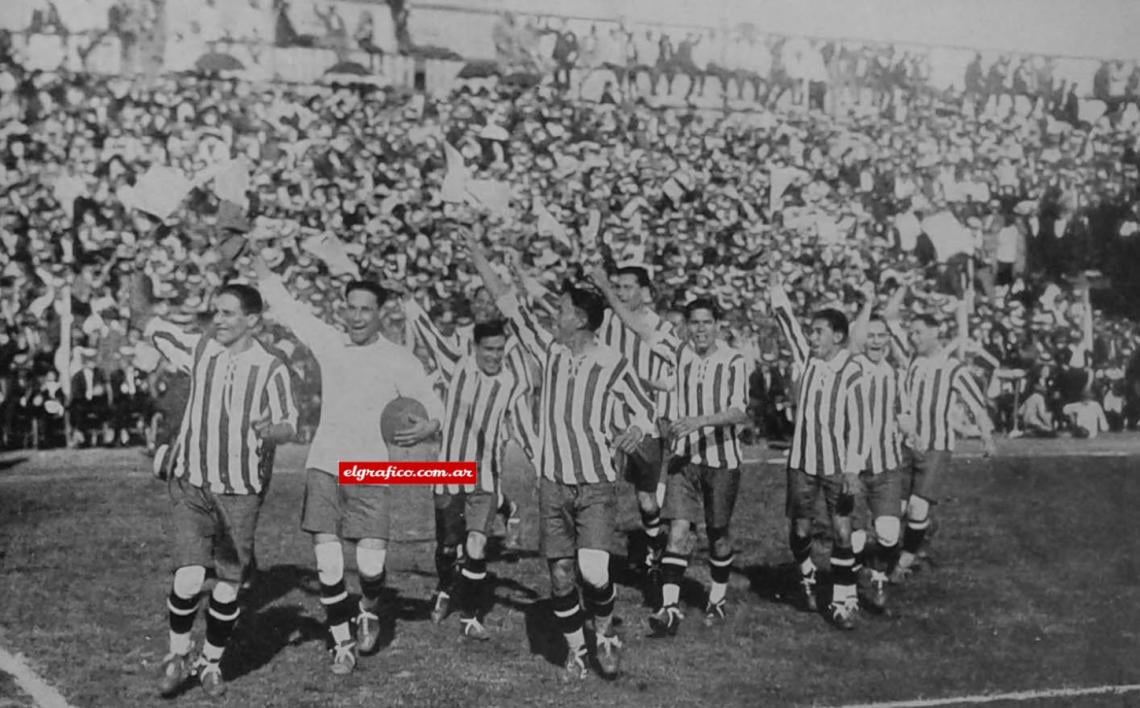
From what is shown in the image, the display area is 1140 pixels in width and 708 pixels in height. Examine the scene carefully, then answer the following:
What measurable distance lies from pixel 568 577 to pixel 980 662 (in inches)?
69.2

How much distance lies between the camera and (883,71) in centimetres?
733

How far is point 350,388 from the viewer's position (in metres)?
4.61

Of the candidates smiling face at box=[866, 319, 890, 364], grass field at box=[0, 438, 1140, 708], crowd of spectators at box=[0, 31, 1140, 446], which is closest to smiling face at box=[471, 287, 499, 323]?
crowd of spectators at box=[0, 31, 1140, 446]

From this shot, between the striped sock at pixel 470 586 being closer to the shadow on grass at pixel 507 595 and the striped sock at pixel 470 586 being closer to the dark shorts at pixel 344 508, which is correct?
the shadow on grass at pixel 507 595

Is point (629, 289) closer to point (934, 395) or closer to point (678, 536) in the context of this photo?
point (678, 536)

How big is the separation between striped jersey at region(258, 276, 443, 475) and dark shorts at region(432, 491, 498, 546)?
788 millimetres

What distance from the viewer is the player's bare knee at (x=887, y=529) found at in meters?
5.93

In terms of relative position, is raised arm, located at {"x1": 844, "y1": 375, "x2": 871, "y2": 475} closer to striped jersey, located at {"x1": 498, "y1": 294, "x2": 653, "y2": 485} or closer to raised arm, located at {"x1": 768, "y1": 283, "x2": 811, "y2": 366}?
raised arm, located at {"x1": 768, "y1": 283, "x2": 811, "y2": 366}

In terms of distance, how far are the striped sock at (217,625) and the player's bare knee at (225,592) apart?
10 millimetres

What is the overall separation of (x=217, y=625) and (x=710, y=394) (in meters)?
2.37

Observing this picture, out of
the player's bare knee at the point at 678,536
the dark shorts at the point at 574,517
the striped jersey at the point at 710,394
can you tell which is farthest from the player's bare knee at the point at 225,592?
the striped jersey at the point at 710,394

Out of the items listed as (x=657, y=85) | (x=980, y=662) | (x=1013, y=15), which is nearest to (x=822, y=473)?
(x=980, y=662)

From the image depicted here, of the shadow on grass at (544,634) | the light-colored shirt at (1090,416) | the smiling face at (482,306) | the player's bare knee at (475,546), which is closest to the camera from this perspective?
the shadow on grass at (544,634)

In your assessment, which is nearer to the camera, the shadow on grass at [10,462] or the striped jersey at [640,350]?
the striped jersey at [640,350]
